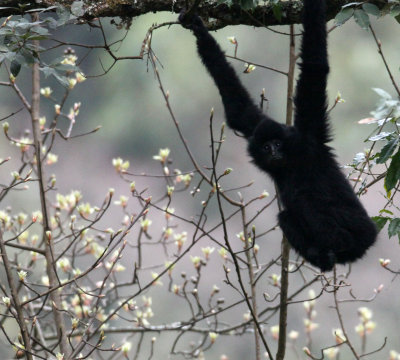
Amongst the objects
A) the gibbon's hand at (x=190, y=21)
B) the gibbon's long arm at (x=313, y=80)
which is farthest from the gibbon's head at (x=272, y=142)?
the gibbon's hand at (x=190, y=21)

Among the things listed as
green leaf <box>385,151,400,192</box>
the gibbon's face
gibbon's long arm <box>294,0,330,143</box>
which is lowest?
green leaf <box>385,151,400,192</box>

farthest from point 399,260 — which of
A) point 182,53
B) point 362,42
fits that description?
point 182,53

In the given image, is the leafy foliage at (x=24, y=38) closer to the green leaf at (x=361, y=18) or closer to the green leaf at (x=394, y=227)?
the green leaf at (x=361, y=18)

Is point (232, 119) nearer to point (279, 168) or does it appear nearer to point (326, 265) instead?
point (279, 168)

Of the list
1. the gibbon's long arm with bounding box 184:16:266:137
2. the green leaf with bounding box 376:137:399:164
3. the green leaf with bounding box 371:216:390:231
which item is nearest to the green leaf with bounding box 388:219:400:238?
the green leaf with bounding box 371:216:390:231

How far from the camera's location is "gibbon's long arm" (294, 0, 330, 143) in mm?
4035

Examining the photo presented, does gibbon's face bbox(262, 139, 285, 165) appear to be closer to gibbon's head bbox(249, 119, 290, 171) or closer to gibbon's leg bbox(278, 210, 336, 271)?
gibbon's head bbox(249, 119, 290, 171)

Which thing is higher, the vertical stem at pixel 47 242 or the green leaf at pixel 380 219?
the vertical stem at pixel 47 242

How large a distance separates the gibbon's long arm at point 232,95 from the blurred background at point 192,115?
11.2 metres

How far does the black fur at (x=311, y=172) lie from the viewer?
4.26m

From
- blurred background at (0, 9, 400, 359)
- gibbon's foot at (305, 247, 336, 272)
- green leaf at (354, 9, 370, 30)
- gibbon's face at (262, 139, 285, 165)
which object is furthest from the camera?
blurred background at (0, 9, 400, 359)

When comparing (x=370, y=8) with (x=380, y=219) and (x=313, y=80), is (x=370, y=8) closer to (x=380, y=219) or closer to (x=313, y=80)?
(x=313, y=80)

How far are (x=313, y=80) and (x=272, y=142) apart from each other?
19.0 inches

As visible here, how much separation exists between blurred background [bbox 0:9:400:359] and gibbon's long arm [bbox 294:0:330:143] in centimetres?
1159
